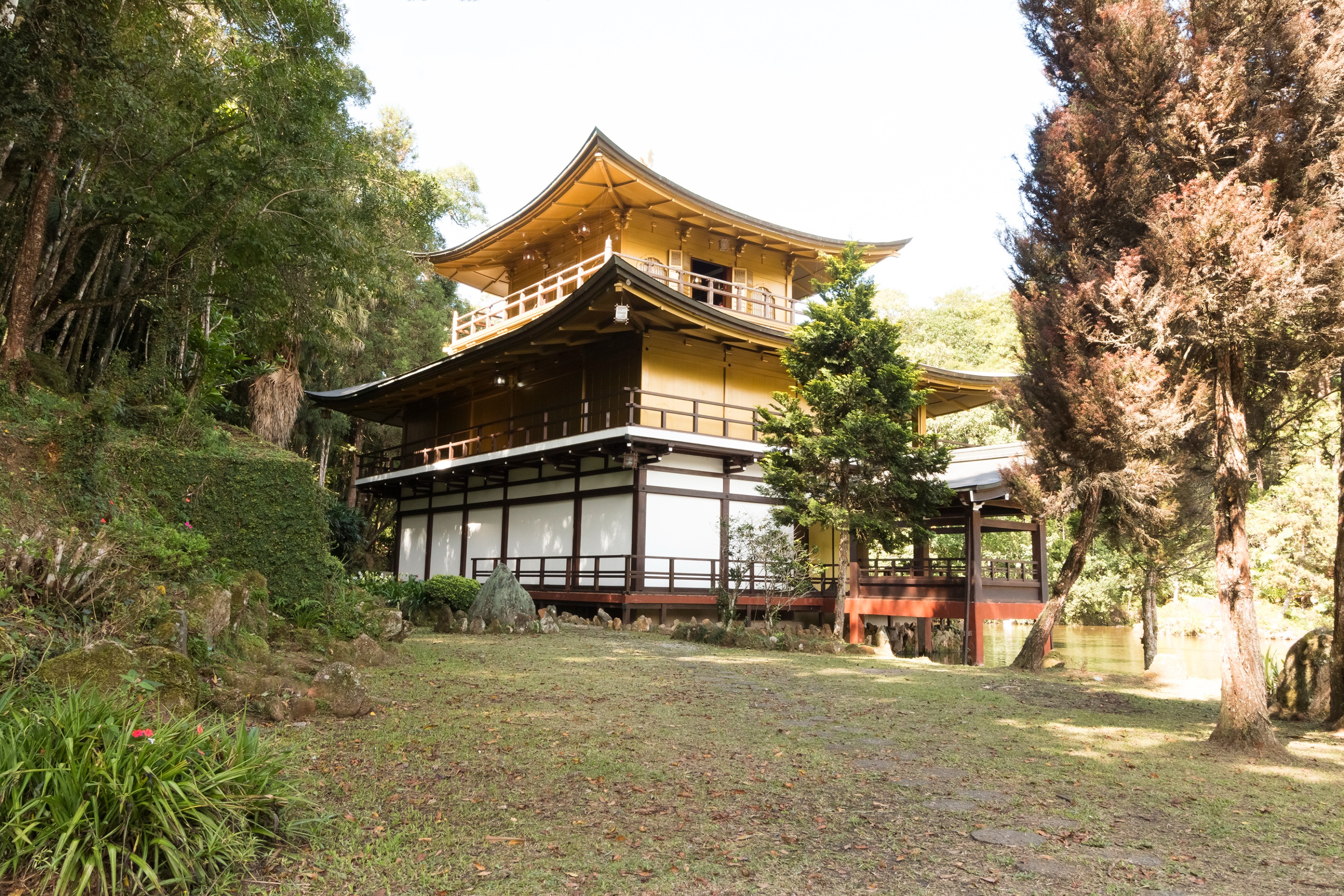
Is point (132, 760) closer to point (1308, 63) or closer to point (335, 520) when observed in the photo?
point (1308, 63)

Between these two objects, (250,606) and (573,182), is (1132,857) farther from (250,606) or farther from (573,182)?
(573,182)

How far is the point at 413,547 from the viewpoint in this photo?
80.1 ft

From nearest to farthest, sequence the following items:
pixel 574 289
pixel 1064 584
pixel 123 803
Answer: pixel 123 803
pixel 1064 584
pixel 574 289

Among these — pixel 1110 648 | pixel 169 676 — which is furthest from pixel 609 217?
pixel 169 676

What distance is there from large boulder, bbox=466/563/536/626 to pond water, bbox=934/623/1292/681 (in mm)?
7814

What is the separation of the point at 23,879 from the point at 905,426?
12.5m

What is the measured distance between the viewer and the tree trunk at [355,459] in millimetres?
29516

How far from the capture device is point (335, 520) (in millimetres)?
21781

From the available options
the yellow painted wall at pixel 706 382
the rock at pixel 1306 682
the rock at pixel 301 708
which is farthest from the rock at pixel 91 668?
the yellow painted wall at pixel 706 382

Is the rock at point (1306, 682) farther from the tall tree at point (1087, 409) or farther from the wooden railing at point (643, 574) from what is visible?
the wooden railing at point (643, 574)

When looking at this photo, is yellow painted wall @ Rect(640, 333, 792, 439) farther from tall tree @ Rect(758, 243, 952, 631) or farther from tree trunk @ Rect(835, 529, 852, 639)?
tree trunk @ Rect(835, 529, 852, 639)

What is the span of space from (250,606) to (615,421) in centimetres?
1162

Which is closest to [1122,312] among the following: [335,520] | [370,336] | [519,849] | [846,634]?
[519,849]

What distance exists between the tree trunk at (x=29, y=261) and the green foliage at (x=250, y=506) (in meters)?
1.67
